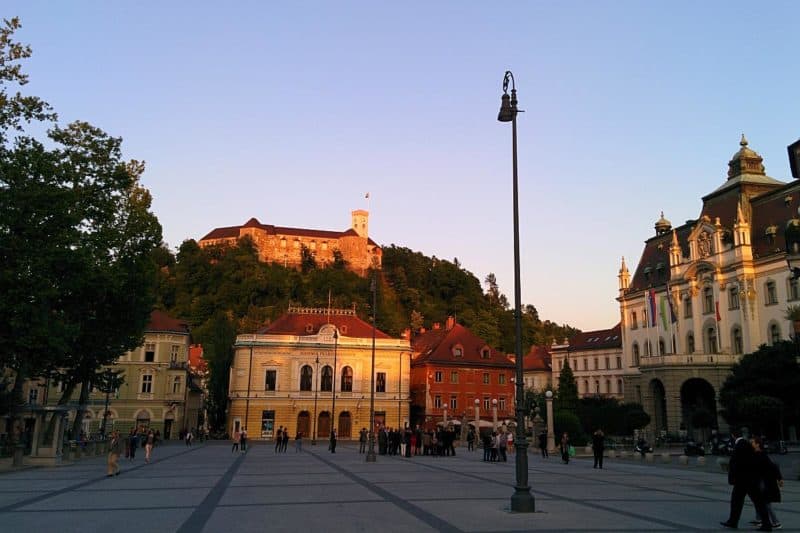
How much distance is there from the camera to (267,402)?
62.9m

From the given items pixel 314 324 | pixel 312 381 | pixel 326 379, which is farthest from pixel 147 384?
pixel 314 324

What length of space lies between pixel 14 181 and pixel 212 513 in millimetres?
21625

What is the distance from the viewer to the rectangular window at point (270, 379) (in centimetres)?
6353

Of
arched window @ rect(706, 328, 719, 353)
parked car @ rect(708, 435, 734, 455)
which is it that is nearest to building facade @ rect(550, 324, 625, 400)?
arched window @ rect(706, 328, 719, 353)

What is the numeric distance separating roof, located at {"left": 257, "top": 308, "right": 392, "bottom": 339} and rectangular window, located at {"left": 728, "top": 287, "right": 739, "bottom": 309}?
3319 centimetres

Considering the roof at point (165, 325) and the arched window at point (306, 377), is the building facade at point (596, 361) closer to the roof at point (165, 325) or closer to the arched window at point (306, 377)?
the arched window at point (306, 377)

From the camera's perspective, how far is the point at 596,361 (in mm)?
86562

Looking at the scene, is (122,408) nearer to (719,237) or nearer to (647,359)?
(647,359)

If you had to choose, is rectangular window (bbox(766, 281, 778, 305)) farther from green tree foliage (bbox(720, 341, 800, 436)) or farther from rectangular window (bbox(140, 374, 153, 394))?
rectangular window (bbox(140, 374, 153, 394))

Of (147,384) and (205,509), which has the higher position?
(147,384)

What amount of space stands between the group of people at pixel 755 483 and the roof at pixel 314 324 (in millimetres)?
56344

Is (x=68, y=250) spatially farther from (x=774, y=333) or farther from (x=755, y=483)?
(x=774, y=333)

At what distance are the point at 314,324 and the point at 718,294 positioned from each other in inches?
1528

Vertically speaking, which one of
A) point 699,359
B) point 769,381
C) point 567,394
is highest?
point 699,359
